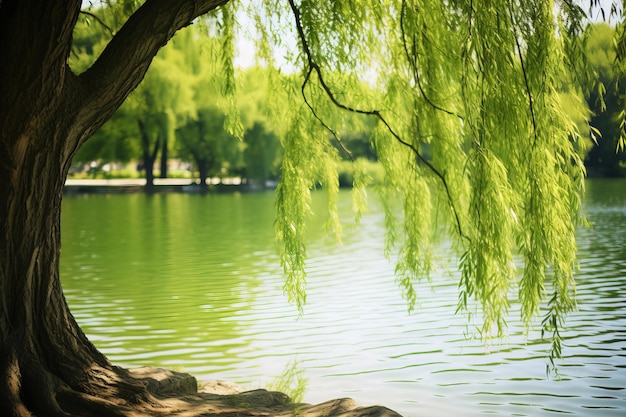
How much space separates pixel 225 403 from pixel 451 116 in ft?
6.52

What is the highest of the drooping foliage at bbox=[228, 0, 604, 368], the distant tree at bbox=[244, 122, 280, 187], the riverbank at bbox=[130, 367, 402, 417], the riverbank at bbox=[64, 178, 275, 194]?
the distant tree at bbox=[244, 122, 280, 187]

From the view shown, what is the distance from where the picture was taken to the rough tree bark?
3498 millimetres

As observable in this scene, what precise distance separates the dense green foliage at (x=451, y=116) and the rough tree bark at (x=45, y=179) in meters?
1.16

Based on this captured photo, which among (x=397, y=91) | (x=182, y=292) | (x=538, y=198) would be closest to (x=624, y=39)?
(x=538, y=198)

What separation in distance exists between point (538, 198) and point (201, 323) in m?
4.43

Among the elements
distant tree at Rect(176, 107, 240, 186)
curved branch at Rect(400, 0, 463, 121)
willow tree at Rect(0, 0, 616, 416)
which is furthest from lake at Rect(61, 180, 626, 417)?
distant tree at Rect(176, 107, 240, 186)

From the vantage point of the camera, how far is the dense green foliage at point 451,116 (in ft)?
13.4

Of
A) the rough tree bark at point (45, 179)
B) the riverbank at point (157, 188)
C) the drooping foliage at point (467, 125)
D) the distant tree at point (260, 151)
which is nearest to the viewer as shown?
the rough tree bark at point (45, 179)

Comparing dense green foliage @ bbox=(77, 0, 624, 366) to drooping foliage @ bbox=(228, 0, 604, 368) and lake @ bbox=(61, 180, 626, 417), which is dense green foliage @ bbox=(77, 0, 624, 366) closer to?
drooping foliage @ bbox=(228, 0, 604, 368)

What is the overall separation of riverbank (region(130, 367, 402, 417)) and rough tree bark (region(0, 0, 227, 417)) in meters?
0.29

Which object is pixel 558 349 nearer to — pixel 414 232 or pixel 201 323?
pixel 414 232

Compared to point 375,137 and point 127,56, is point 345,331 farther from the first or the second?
point 127,56

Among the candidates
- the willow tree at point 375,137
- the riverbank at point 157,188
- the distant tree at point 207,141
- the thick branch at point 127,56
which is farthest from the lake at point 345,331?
the riverbank at point 157,188

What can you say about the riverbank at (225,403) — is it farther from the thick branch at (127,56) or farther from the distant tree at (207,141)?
Answer: the distant tree at (207,141)
